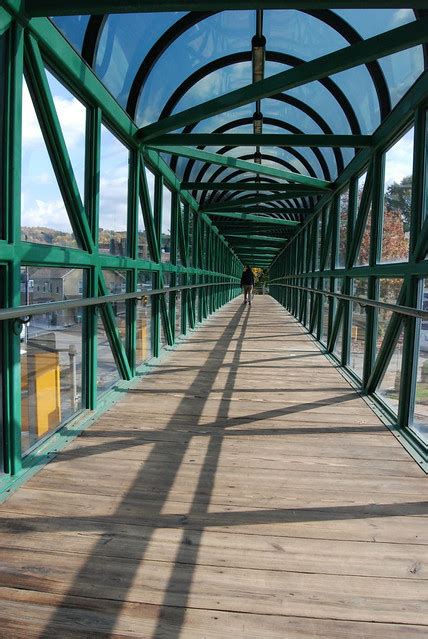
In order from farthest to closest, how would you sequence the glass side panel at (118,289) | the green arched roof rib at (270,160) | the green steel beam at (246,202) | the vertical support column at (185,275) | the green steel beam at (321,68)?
1. the green steel beam at (246,202)
2. the vertical support column at (185,275)
3. the green arched roof rib at (270,160)
4. the glass side panel at (118,289)
5. the green steel beam at (321,68)

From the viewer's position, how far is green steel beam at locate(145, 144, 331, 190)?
5602 millimetres

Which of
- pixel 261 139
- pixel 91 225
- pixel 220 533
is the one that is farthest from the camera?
pixel 261 139

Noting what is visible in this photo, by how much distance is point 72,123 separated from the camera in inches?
138

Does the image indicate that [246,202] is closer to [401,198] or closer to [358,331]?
[358,331]

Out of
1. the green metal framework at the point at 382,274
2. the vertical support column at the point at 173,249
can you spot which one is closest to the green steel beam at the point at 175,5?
the green metal framework at the point at 382,274

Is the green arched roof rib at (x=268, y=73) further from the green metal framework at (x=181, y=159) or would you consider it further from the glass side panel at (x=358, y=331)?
the glass side panel at (x=358, y=331)

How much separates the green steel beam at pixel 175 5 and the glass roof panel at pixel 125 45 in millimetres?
1011

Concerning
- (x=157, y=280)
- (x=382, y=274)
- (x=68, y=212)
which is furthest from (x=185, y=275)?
(x=68, y=212)

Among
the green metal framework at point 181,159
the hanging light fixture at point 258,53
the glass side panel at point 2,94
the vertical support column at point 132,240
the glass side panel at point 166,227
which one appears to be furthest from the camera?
the glass side panel at point 166,227

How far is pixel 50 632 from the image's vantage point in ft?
5.22

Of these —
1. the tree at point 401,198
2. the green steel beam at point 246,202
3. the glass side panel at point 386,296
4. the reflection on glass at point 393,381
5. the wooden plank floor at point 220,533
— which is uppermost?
the green steel beam at point 246,202

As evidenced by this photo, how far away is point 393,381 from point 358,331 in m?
1.47

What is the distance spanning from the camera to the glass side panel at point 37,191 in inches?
109

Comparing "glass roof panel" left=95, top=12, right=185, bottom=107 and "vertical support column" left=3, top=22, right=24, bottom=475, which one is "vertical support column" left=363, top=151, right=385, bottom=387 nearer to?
"glass roof panel" left=95, top=12, right=185, bottom=107
